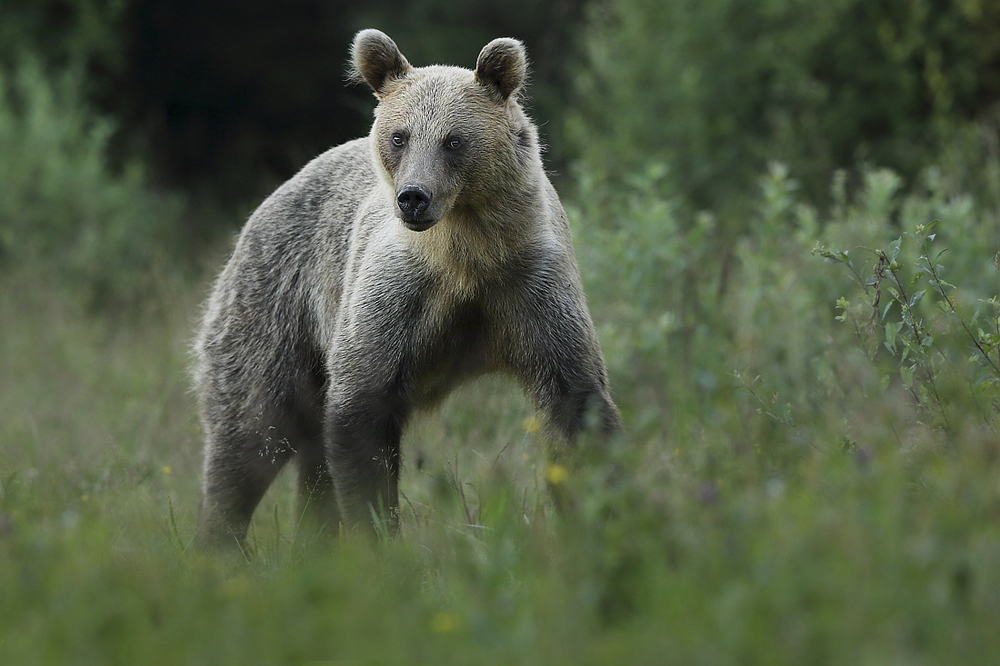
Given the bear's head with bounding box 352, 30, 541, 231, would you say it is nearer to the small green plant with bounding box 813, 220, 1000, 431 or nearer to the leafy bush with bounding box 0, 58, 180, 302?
the small green plant with bounding box 813, 220, 1000, 431

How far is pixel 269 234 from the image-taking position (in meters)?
5.39

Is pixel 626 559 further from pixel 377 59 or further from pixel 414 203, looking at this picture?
pixel 377 59

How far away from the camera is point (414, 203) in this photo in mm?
4012

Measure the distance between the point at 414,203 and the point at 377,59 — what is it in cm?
87

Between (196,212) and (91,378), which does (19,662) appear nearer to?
(91,378)

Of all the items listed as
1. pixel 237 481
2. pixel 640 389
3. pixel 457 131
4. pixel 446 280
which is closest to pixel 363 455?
pixel 446 280

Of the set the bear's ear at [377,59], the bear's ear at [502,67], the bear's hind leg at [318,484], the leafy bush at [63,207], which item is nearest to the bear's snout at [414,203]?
the bear's ear at [502,67]

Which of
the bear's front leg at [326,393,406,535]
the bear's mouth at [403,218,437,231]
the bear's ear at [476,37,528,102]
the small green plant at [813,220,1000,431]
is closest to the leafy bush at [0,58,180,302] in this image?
the bear's front leg at [326,393,406,535]

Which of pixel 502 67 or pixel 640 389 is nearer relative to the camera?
pixel 502 67

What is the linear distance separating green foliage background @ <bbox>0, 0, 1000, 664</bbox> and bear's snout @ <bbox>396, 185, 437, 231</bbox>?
2.75 ft

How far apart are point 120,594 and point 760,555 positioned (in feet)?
4.67

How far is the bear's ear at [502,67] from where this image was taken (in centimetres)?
436

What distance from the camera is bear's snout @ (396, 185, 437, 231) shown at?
13.1 ft

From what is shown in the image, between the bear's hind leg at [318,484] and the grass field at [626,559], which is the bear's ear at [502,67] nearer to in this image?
the grass field at [626,559]
